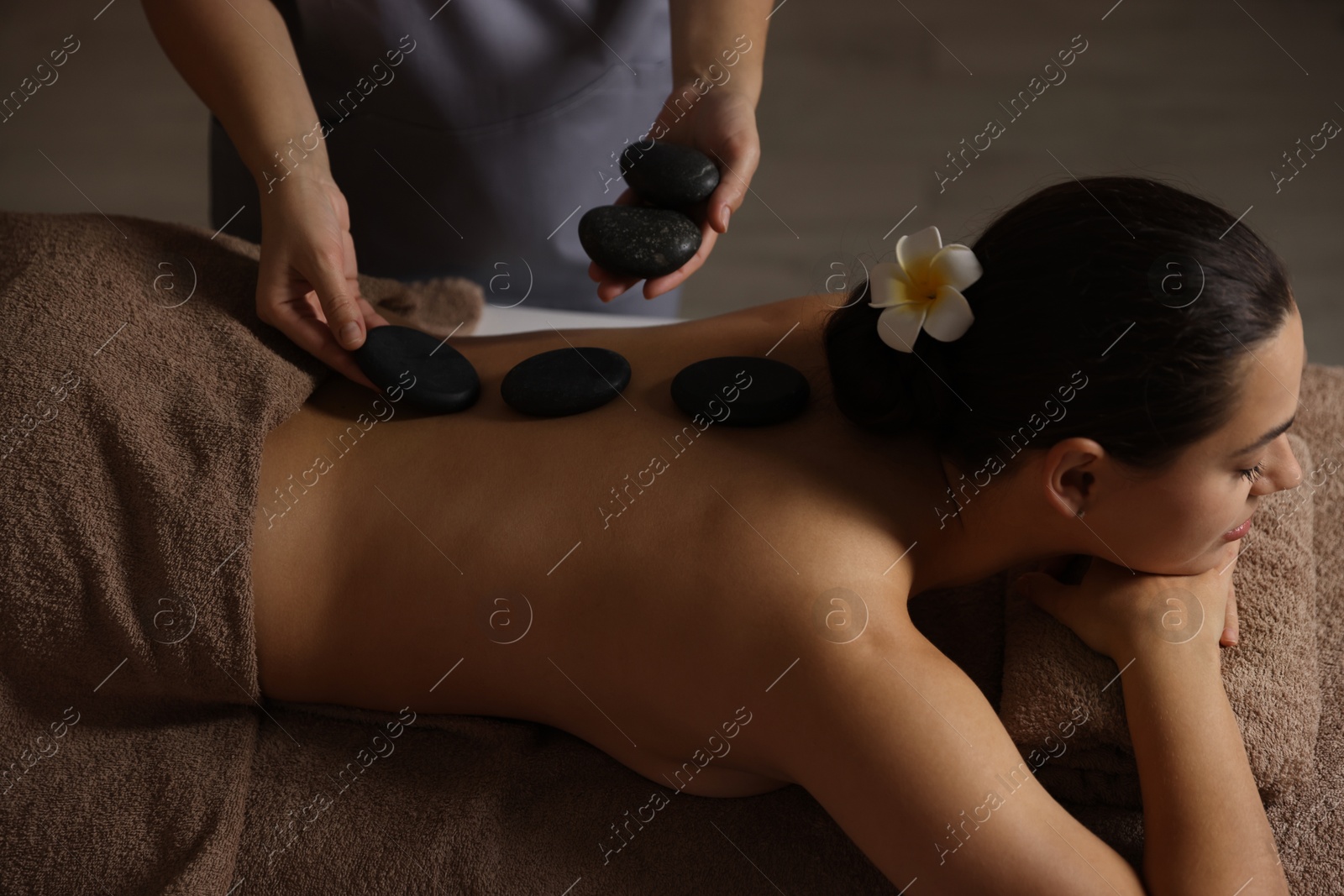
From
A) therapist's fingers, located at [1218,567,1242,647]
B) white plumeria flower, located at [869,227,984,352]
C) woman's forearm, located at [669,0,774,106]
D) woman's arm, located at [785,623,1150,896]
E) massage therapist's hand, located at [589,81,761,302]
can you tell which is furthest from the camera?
woman's forearm, located at [669,0,774,106]

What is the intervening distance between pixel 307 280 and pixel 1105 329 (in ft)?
2.47

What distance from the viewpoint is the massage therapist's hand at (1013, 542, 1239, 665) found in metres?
0.97

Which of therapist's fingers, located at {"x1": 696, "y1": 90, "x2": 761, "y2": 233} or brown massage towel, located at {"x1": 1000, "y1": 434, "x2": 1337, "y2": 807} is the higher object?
therapist's fingers, located at {"x1": 696, "y1": 90, "x2": 761, "y2": 233}

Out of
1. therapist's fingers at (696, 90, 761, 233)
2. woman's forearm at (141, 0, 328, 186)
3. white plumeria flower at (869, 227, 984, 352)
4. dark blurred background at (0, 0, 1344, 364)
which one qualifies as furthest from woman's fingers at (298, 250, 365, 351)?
dark blurred background at (0, 0, 1344, 364)

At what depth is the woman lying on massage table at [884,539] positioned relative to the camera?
0.84 metres

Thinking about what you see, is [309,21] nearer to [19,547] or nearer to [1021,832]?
[19,547]

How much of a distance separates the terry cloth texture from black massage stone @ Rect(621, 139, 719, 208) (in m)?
0.40

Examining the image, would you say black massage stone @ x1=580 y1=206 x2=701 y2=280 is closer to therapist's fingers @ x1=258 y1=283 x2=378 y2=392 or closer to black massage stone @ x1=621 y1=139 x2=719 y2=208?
black massage stone @ x1=621 y1=139 x2=719 y2=208

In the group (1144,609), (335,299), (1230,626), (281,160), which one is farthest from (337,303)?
(1230,626)

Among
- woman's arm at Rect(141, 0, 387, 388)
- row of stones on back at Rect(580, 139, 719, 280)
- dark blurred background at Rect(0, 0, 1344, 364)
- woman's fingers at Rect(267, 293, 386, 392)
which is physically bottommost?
dark blurred background at Rect(0, 0, 1344, 364)

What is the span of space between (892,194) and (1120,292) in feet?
6.28

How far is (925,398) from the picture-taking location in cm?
95

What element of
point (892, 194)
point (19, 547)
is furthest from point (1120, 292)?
point (892, 194)

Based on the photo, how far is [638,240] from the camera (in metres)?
1.10
